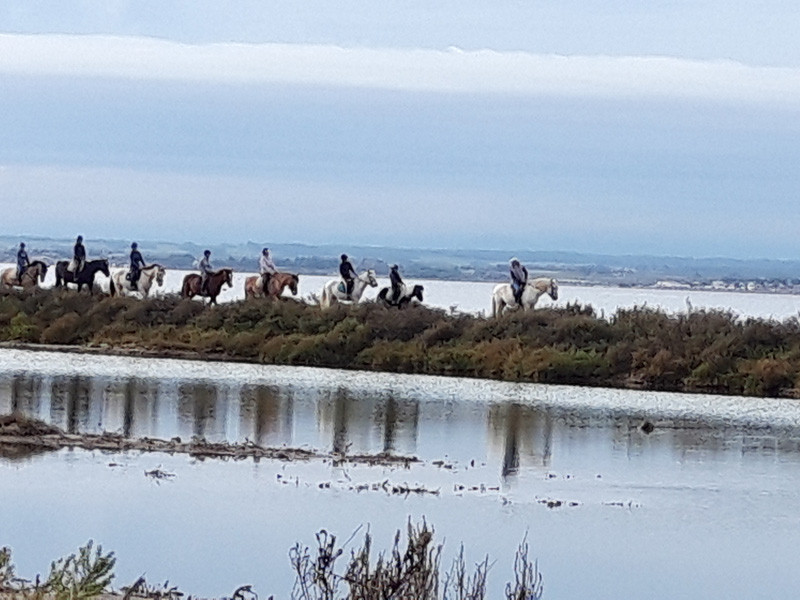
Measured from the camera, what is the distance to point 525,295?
46656 mm

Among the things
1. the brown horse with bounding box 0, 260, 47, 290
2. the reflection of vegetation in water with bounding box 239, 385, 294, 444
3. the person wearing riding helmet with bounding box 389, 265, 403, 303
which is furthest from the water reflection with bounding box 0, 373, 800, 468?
the brown horse with bounding box 0, 260, 47, 290

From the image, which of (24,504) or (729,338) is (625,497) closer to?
(24,504)

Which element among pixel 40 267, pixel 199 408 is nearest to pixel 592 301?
pixel 40 267

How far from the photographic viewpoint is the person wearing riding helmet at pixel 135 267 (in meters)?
51.0

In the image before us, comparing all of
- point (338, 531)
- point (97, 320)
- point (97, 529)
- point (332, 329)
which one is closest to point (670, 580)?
point (338, 531)

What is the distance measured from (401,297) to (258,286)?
20.3ft

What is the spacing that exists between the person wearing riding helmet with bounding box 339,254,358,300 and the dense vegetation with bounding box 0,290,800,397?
226cm

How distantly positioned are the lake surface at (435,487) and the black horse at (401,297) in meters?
12.0

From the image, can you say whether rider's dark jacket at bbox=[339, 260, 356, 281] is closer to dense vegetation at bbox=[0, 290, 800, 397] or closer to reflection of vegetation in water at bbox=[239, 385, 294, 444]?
dense vegetation at bbox=[0, 290, 800, 397]

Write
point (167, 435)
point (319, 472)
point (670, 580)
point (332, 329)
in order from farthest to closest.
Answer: point (332, 329), point (167, 435), point (319, 472), point (670, 580)

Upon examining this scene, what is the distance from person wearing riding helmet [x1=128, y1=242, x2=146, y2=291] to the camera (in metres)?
51.0

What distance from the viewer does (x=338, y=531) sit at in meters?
17.0

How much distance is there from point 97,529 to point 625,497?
21.1 feet

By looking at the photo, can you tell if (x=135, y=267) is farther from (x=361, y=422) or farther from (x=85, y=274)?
(x=361, y=422)
